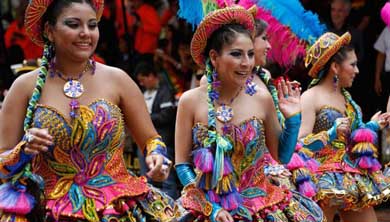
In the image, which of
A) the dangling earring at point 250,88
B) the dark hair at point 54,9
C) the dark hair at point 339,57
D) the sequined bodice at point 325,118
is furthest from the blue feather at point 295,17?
the dark hair at point 54,9

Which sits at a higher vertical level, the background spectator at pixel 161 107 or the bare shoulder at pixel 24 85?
the bare shoulder at pixel 24 85

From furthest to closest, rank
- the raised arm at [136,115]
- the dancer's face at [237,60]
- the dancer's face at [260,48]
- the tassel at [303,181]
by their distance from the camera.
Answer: the tassel at [303,181]
the dancer's face at [260,48]
the dancer's face at [237,60]
the raised arm at [136,115]

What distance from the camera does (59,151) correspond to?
5648 millimetres

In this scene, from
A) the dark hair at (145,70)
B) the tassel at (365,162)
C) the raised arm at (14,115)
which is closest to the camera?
the raised arm at (14,115)

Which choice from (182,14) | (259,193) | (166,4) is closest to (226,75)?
(259,193)

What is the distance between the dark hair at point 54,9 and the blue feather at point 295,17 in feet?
8.17

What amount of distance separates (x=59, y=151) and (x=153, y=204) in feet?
1.95

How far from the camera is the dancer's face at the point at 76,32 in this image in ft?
18.6

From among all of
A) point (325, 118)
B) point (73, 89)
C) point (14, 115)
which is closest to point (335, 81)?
point (325, 118)

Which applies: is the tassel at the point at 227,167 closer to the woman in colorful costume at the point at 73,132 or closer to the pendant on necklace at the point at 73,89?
the woman in colorful costume at the point at 73,132

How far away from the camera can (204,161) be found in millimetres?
6105

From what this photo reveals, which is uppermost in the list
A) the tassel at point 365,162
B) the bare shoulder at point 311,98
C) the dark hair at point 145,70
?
the bare shoulder at point 311,98

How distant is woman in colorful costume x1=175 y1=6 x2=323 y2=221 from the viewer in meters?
6.16

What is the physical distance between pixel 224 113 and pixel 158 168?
0.88 metres
